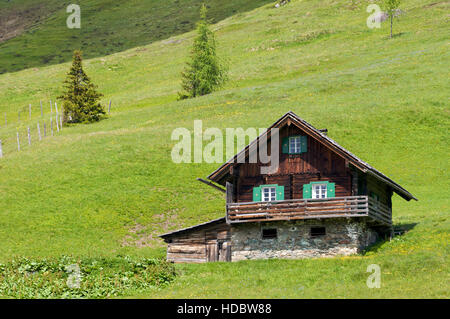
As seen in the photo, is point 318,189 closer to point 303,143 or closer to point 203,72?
point 303,143

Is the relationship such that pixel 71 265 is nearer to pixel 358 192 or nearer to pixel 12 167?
pixel 358 192

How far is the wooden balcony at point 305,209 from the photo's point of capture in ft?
120

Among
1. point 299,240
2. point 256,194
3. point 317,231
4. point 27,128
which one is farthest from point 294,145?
point 27,128

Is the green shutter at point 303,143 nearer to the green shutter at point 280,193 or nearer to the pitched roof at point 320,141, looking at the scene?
the pitched roof at point 320,141

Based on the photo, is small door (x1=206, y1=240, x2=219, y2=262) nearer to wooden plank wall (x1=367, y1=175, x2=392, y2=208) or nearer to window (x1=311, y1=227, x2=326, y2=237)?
window (x1=311, y1=227, x2=326, y2=237)

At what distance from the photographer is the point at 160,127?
77688 millimetres

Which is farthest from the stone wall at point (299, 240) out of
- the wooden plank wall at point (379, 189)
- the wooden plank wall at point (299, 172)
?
the wooden plank wall at point (379, 189)

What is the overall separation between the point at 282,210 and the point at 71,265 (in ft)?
42.0

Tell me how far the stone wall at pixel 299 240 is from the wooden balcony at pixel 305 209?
32.4 inches

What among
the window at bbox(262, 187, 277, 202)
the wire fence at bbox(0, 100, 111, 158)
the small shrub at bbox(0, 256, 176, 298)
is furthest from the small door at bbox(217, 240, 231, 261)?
the wire fence at bbox(0, 100, 111, 158)

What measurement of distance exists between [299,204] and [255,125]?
35.8 m

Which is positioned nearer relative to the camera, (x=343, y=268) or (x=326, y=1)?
(x=343, y=268)
